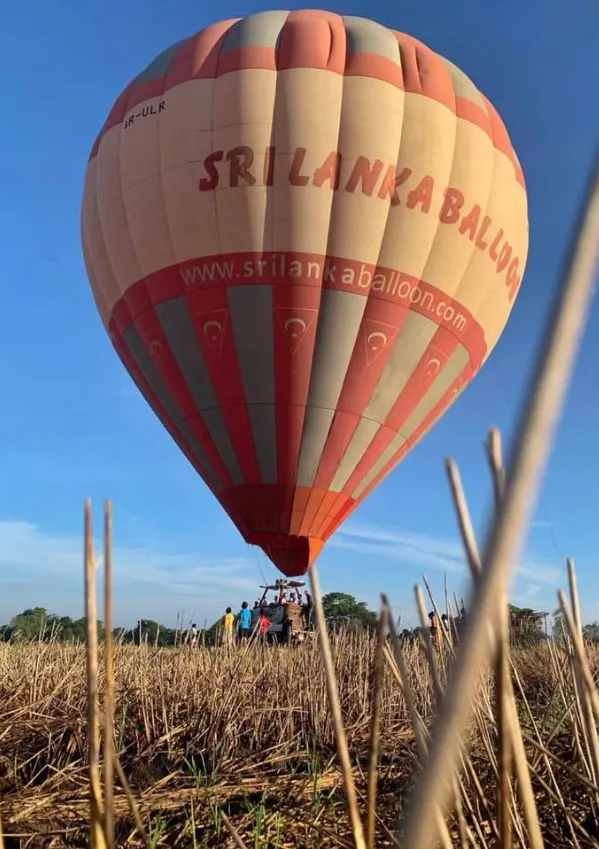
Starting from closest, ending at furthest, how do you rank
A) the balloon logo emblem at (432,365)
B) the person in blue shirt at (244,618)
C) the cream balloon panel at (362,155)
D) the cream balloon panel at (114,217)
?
the cream balloon panel at (362,155) < the balloon logo emblem at (432,365) < the cream balloon panel at (114,217) < the person in blue shirt at (244,618)

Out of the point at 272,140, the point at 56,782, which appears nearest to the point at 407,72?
the point at 272,140

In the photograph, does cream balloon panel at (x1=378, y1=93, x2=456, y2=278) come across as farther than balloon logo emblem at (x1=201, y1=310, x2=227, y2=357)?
No

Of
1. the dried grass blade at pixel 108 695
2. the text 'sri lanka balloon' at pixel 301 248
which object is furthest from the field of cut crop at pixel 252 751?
the text 'sri lanka balloon' at pixel 301 248

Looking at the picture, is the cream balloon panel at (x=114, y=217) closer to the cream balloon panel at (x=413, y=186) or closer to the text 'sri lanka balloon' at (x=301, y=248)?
the text 'sri lanka balloon' at (x=301, y=248)

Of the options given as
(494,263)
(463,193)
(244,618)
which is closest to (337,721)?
(463,193)

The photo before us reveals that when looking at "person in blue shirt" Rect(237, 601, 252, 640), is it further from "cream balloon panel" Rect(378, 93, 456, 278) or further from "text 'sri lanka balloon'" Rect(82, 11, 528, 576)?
"cream balloon panel" Rect(378, 93, 456, 278)

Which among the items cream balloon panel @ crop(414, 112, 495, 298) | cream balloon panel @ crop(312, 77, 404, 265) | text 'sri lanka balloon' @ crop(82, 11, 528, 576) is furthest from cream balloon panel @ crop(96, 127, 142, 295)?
cream balloon panel @ crop(414, 112, 495, 298)

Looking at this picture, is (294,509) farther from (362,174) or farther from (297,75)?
(297,75)

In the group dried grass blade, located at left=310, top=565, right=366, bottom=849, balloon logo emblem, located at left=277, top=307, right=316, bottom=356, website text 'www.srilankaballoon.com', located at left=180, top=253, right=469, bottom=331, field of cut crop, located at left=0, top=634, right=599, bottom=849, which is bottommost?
field of cut crop, located at left=0, top=634, right=599, bottom=849
